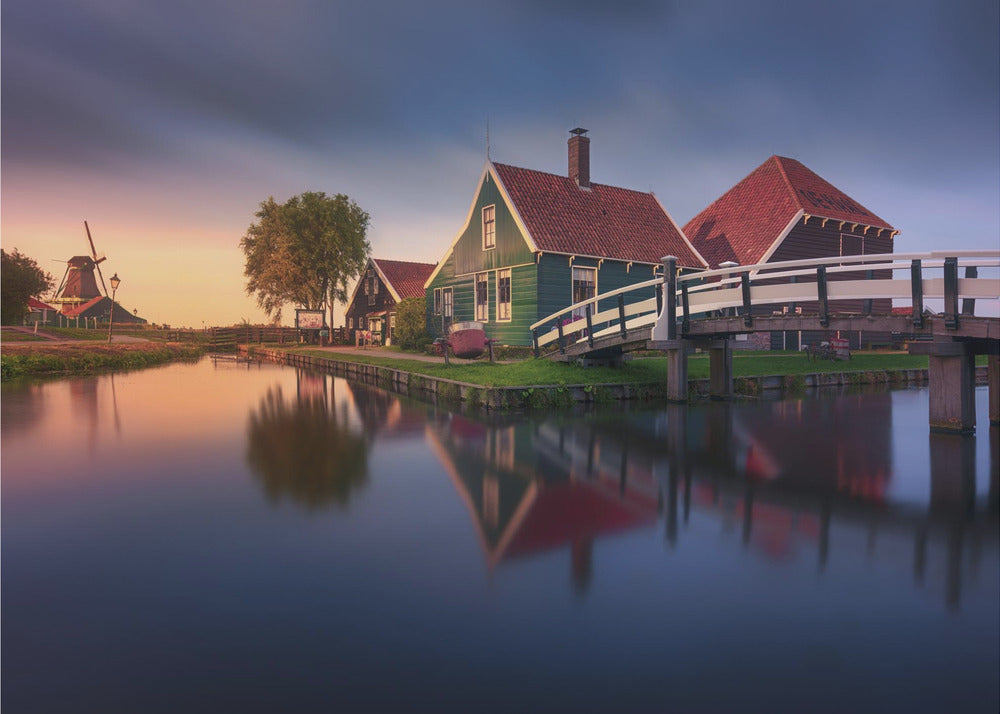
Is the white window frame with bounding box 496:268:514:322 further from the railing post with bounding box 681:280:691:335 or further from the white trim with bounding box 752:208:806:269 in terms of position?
the white trim with bounding box 752:208:806:269

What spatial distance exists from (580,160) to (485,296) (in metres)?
7.19

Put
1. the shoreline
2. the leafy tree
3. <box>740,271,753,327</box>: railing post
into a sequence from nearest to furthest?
1. <box>740,271,753,327</box>: railing post
2. the shoreline
3. the leafy tree

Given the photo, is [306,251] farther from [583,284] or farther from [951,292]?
[951,292]

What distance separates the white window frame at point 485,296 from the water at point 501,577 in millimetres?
15926

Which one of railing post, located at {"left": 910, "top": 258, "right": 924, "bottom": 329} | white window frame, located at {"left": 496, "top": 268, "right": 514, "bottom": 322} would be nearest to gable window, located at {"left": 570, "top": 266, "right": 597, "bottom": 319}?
white window frame, located at {"left": 496, "top": 268, "right": 514, "bottom": 322}

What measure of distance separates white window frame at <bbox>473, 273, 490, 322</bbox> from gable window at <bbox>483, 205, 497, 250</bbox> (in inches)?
51.8

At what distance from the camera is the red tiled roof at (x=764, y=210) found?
2842 centimetres

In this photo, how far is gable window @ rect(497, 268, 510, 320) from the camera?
79.3ft

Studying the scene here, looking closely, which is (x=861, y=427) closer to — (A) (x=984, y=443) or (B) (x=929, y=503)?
(A) (x=984, y=443)

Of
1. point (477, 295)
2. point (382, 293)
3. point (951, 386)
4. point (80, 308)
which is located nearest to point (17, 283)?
point (382, 293)

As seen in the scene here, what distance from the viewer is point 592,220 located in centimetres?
2503

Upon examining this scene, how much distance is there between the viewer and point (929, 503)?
6602 mm

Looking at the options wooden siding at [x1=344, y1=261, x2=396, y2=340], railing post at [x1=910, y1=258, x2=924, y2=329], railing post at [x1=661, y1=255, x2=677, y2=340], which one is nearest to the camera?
railing post at [x1=910, y1=258, x2=924, y2=329]

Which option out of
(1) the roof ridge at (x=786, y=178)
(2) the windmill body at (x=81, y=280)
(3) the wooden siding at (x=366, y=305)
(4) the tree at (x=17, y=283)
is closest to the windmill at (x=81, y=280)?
(2) the windmill body at (x=81, y=280)
